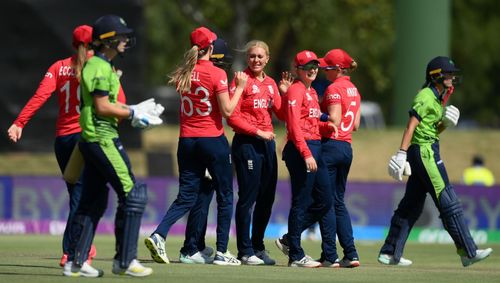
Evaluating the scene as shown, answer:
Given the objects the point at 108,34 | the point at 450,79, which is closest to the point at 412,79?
the point at 450,79

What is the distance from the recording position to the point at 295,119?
512 inches

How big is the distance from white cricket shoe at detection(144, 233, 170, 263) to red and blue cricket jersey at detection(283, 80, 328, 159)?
1.70 meters

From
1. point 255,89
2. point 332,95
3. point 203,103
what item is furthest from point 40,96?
point 332,95

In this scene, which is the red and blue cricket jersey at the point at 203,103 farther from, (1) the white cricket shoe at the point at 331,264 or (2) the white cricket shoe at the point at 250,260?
(1) the white cricket shoe at the point at 331,264

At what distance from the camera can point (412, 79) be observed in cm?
3122

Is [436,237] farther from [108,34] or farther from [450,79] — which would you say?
[108,34]

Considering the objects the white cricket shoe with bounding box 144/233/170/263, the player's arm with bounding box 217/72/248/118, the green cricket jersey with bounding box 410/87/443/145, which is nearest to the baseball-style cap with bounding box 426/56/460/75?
the green cricket jersey with bounding box 410/87/443/145

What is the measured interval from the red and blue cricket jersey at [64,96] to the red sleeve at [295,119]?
2143 mm

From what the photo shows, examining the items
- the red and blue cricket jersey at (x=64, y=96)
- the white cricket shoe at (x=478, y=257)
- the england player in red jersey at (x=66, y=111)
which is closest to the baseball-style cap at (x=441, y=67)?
the white cricket shoe at (x=478, y=257)

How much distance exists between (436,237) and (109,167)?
12.6 m

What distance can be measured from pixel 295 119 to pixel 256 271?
5.47 ft

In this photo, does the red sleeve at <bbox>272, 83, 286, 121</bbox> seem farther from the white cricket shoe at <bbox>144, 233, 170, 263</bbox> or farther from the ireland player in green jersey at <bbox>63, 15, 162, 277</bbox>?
the ireland player in green jersey at <bbox>63, 15, 162, 277</bbox>

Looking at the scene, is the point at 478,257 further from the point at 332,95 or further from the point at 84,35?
the point at 84,35

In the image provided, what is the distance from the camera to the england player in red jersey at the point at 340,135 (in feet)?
44.3
